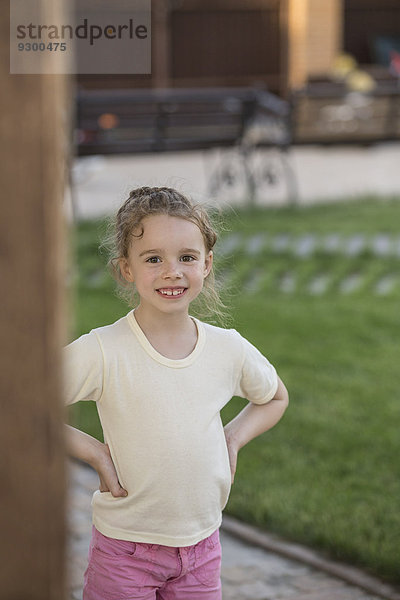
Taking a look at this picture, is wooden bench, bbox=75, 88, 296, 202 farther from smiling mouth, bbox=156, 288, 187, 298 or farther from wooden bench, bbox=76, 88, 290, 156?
smiling mouth, bbox=156, 288, 187, 298

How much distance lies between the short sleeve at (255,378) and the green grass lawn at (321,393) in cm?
22

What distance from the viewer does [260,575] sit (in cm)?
354

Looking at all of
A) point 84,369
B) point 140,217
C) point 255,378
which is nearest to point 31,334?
point 84,369

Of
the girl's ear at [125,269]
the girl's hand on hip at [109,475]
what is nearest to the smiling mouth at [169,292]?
the girl's ear at [125,269]

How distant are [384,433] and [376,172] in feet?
32.3

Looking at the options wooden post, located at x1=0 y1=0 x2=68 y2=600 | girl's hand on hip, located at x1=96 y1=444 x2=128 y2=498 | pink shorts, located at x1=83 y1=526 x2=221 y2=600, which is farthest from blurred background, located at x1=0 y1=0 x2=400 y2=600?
pink shorts, located at x1=83 y1=526 x2=221 y2=600

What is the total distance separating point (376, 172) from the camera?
14.3 metres

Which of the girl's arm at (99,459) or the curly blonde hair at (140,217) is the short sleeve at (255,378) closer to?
the curly blonde hair at (140,217)

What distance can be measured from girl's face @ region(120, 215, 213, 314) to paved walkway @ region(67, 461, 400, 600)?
1312 millimetres

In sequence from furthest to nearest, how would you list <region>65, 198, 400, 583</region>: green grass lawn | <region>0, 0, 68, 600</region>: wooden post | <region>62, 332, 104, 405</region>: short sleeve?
<region>65, 198, 400, 583</region>: green grass lawn
<region>62, 332, 104, 405</region>: short sleeve
<region>0, 0, 68, 600</region>: wooden post

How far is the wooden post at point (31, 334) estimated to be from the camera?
1.38 metres

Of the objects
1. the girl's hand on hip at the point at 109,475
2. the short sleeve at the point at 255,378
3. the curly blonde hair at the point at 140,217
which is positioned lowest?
the girl's hand on hip at the point at 109,475

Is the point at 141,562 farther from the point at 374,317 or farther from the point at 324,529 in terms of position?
the point at 374,317

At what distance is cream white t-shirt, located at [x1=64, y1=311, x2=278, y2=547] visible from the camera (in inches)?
84.0
